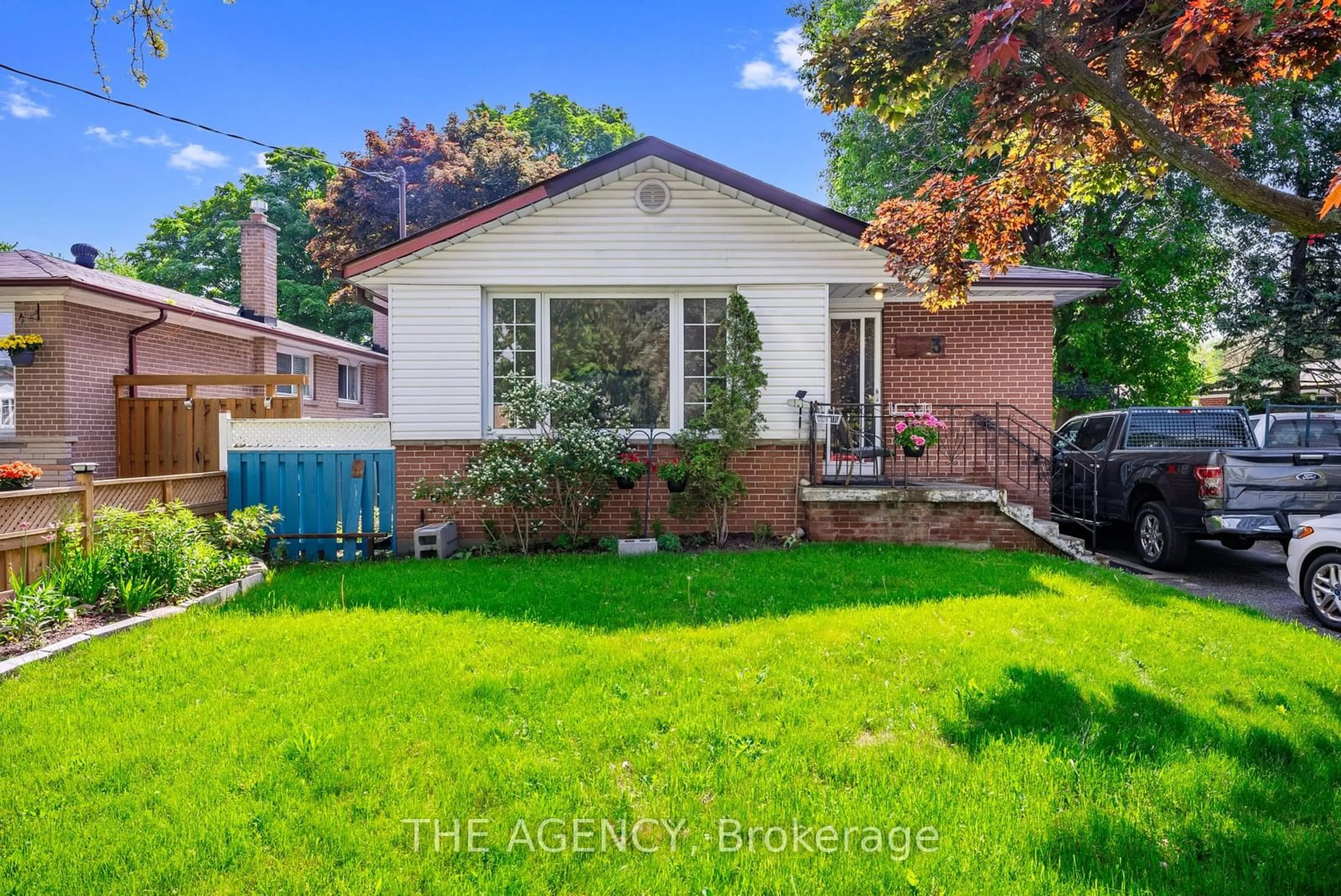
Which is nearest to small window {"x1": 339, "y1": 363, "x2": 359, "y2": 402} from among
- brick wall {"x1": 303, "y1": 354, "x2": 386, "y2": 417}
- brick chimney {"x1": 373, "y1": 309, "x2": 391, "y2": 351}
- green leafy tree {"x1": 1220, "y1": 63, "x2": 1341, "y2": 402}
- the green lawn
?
brick wall {"x1": 303, "y1": 354, "x2": 386, "y2": 417}

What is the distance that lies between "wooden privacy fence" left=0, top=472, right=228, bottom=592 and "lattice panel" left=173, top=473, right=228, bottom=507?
12 cm

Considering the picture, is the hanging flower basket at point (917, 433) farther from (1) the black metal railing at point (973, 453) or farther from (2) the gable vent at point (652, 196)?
(2) the gable vent at point (652, 196)

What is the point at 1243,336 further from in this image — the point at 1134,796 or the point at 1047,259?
the point at 1134,796

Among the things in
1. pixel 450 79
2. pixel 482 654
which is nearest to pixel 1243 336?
pixel 482 654

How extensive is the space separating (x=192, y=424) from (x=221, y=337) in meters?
4.19

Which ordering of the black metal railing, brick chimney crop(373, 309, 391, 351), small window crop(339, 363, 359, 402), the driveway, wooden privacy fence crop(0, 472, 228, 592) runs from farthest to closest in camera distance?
brick chimney crop(373, 309, 391, 351), small window crop(339, 363, 359, 402), the black metal railing, the driveway, wooden privacy fence crop(0, 472, 228, 592)

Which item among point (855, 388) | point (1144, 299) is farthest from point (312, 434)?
point (1144, 299)

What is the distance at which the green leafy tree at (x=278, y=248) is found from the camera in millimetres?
28797

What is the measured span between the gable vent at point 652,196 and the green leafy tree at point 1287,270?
1508 centimetres

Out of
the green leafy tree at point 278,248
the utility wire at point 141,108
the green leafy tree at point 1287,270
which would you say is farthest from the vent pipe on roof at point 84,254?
the green leafy tree at point 1287,270

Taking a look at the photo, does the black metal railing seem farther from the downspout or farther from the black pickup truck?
the downspout

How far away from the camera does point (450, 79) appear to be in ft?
66.7

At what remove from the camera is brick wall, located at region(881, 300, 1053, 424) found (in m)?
9.29

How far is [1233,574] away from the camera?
769 cm
